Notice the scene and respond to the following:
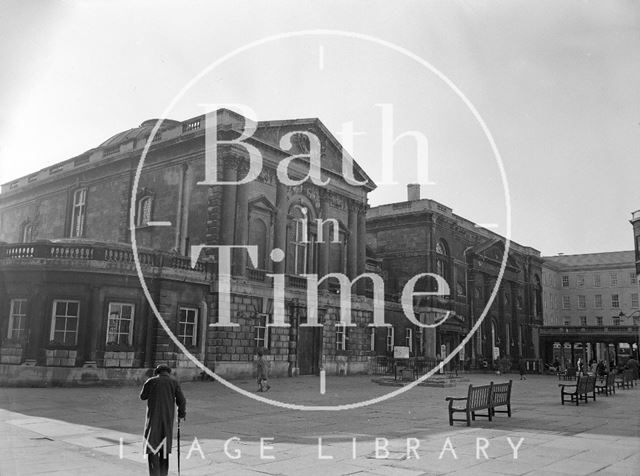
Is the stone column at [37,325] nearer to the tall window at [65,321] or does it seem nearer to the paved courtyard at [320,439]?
the tall window at [65,321]

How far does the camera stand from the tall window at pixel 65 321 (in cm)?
2016

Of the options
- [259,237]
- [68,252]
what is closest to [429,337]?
[259,237]

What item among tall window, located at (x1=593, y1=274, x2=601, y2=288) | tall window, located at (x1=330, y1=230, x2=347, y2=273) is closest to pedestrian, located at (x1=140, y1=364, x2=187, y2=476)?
tall window, located at (x1=330, y1=230, x2=347, y2=273)

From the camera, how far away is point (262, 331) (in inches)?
1049

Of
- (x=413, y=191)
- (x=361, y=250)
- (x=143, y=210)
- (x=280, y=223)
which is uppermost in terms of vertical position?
(x=413, y=191)

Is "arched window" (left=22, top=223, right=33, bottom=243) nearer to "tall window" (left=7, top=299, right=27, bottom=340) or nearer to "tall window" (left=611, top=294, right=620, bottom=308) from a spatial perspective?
"tall window" (left=7, top=299, right=27, bottom=340)

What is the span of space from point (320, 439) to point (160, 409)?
151 inches

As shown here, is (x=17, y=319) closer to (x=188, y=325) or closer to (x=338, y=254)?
(x=188, y=325)

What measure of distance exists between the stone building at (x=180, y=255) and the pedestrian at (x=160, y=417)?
47.2ft

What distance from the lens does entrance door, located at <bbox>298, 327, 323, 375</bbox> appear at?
1131 inches

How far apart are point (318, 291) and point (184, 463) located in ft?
72.8

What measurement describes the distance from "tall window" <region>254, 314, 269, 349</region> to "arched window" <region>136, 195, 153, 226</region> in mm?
7299

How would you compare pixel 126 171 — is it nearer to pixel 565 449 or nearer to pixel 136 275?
pixel 136 275

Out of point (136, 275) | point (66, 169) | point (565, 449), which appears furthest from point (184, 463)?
point (66, 169)
